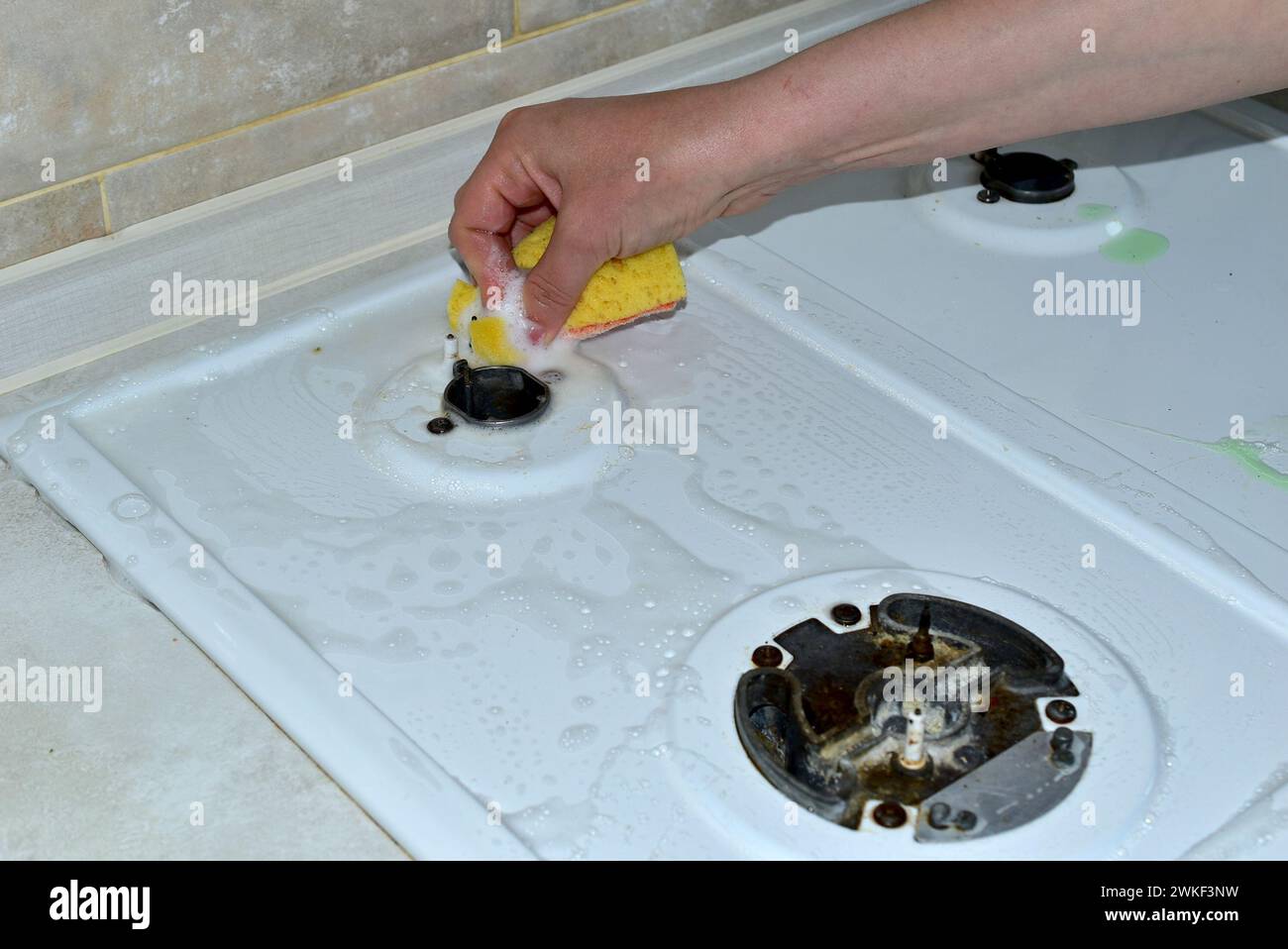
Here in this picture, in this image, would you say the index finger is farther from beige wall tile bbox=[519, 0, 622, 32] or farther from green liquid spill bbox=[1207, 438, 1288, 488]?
green liquid spill bbox=[1207, 438, 1288, 488]

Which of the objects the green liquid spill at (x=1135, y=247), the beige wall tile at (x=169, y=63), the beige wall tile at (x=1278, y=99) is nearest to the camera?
the beige wall tile at (x=169, y=63)

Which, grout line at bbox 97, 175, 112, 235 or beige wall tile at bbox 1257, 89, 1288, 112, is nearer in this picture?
grout line at bbox 97, 175, 112, 235

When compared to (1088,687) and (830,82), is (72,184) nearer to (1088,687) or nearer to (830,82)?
(830,82)

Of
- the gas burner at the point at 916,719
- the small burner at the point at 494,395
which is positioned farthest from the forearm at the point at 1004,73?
the gas burner at the point at 916,719

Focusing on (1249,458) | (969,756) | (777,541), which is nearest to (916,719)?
(969,756)

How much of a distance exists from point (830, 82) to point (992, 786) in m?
0.41

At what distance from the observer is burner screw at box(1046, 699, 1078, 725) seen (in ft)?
2.21

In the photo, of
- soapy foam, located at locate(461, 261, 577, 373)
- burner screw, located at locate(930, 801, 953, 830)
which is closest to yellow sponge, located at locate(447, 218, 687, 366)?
soapy foam, located at locate(461, 261, 577, 373)

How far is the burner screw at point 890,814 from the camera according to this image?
0.63 m

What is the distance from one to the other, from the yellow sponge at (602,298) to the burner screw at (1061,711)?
35cm

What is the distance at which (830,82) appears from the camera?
2.77 feet

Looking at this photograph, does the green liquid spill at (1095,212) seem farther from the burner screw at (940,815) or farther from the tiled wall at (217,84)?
the burner screw at (940,815)
